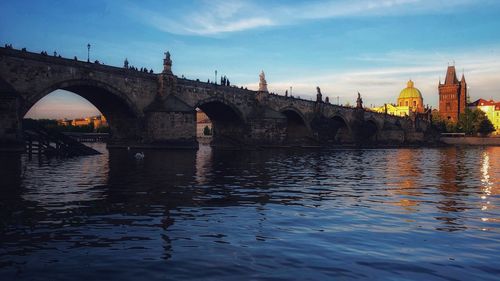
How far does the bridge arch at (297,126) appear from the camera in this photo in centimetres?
7743

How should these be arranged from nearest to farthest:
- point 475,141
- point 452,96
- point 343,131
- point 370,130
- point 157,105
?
→ point 157,105, point 343,131, point 370,130, point 475,141, point 452,96

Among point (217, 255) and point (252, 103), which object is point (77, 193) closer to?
point (217, 255)

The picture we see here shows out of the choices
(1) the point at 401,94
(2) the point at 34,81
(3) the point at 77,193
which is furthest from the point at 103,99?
(1) the point at 401,94

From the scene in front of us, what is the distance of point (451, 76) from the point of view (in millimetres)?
161250

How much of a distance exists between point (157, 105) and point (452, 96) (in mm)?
134737

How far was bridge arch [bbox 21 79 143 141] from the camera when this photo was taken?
40.4m

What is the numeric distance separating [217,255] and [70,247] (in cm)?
240

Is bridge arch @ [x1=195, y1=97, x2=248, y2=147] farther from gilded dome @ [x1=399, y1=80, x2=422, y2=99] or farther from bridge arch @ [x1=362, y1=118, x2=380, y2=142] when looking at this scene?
gilded dome @ [x1=399, y1=80, x2=422, y2=99]

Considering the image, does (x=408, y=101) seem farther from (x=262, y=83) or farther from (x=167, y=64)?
(x=167, y=64)

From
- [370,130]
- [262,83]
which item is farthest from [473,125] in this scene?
[262,83]

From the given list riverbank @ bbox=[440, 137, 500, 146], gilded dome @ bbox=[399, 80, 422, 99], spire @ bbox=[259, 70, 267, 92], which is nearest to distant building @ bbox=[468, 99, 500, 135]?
gilded dome @ bbox=[399, 80, 422, 99]

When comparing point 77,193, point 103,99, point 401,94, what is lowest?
point 77,193

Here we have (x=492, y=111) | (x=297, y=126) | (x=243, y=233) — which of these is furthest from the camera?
(x=492, y=111)

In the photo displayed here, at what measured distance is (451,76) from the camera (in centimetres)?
16125
